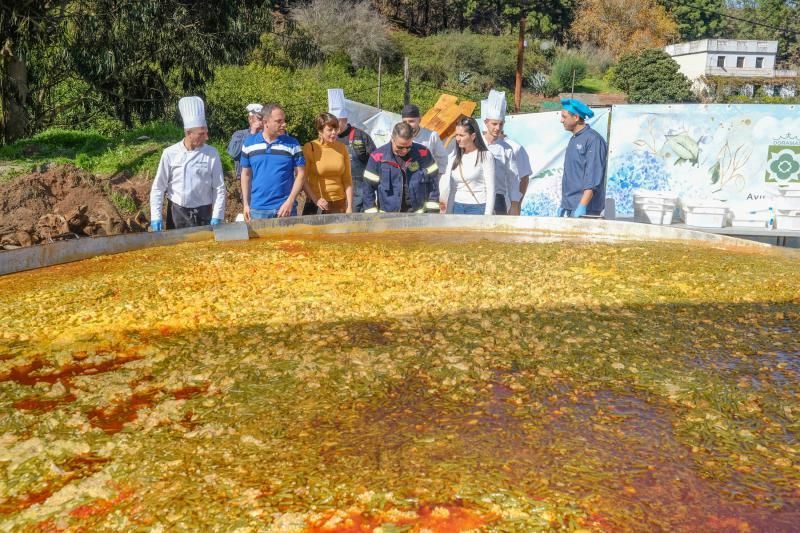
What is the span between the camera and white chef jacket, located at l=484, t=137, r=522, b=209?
22.2 ft

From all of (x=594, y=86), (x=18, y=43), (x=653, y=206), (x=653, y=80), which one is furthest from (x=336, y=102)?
(x=594, y=86)

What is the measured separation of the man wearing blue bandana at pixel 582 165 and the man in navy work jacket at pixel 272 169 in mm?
2354

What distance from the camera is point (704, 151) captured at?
10094 mm

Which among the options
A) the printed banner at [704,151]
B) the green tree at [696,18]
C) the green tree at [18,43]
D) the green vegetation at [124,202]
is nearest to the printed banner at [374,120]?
the green vegetation at [124,202]

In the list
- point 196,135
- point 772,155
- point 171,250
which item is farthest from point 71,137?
point 772,155

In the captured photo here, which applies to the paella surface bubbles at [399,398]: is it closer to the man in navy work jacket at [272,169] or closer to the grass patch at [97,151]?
the man in navy work jacket at [272,169]

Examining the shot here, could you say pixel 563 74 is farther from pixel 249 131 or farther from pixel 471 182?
pixel 471 182

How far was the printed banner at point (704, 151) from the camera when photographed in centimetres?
984

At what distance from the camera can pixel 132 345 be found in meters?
3.05

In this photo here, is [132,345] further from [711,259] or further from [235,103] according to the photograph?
[235,103]

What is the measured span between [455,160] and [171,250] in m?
2.51

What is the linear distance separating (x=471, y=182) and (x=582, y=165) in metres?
1.09

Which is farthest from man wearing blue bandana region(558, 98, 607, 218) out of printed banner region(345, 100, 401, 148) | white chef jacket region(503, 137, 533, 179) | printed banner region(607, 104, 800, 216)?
printed banner region(345, 100, 401, 148)

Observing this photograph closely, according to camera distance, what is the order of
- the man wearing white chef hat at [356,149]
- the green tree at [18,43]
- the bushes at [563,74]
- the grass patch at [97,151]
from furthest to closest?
the bushes at [563,74], the green tree at [18,43], the grass patch at [97,151], the man wearing white chef hat at [356,149]
